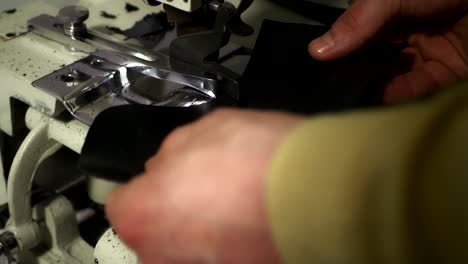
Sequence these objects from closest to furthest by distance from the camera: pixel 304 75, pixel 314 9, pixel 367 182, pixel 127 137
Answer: pixel 367 182 < pixel 127 137 < pixel 304 75 < pixel 314 9

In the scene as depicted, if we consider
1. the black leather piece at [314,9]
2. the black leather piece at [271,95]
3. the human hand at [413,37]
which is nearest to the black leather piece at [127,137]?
the black leather piece at [271,95]

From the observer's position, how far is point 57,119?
62cm

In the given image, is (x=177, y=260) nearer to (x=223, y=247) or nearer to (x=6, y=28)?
(x=223, y=247)

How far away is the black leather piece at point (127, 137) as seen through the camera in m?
0.44

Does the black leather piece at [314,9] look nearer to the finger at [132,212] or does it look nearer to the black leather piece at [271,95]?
the black leather piece at [271,95]

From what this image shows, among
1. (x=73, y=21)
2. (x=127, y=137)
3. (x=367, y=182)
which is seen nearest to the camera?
(x=367, y=182)

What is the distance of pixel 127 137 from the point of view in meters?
0.49

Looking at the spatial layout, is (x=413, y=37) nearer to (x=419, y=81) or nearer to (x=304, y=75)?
(x=419, y=81)

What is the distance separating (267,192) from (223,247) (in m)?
0.04

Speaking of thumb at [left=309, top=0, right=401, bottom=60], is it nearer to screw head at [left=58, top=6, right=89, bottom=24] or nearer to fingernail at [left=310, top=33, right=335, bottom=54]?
fingernail at [left=310, top=33, right=335, bottom=54]

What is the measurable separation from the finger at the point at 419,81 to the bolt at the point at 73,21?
42 cm

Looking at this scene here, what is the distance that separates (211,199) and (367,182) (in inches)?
3.5

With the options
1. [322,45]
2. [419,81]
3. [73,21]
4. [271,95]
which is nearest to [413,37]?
[419,81]

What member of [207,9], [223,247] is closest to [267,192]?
[223,247]
